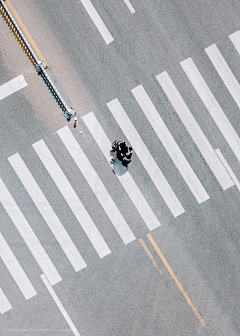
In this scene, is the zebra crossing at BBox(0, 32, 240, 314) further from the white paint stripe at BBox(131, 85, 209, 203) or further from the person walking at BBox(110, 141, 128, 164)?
the person walking at BBox(110, 141, 128, 164)

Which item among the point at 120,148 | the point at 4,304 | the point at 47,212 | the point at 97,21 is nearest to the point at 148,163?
the point at 120,148

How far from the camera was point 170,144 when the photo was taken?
12312mm

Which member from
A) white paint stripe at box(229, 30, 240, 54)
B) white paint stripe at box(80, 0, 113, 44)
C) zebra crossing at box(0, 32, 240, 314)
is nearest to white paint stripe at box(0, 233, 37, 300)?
zebra crossing at box(0, 32, 240, 314)

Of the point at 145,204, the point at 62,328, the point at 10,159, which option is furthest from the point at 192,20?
the point at 62,328

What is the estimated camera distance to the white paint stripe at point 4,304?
12.2 metres

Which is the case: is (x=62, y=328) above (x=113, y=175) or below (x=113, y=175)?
below

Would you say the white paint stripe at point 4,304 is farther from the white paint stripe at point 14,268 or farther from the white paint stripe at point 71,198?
the white paint stripe at point 71,198

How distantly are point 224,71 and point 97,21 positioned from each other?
Answer: 5.56 metres

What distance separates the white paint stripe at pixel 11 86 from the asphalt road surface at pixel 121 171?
0.19 ft

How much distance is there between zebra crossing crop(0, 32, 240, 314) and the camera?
479 inches

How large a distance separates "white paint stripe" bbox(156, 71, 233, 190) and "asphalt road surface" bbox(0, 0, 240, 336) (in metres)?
0.04

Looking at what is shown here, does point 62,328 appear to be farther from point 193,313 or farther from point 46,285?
point 193,313

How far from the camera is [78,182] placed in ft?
40.0

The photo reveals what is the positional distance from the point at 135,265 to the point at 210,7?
1105 centimetres
